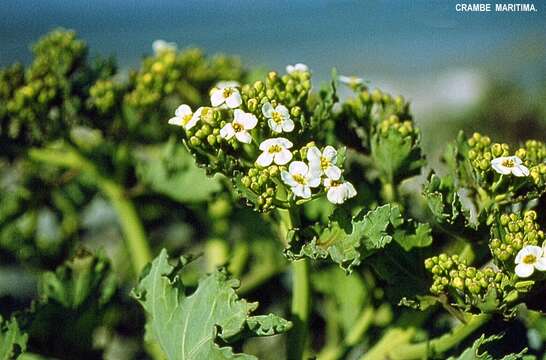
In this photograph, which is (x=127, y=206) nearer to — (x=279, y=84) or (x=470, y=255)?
(x=279, y=84)

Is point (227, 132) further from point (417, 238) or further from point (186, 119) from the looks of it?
point (417, 238)

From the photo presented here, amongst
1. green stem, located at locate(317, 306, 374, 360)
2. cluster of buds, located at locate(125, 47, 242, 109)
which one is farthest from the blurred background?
green stem, located at locate(317, 306, 374, 360)

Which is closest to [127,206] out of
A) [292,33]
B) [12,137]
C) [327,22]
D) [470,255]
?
[12,137]

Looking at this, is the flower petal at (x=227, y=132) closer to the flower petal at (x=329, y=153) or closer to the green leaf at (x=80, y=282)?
the flower petal at (x=329, y=153)

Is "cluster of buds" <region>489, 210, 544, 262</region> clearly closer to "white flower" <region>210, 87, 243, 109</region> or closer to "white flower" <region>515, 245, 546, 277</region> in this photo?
"white flower" <region>515, 245, 546, 277</region>

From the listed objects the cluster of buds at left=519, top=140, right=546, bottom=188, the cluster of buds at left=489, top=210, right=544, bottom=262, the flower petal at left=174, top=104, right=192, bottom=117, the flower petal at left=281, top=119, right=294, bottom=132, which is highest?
the flower petal at left=174, top=104, right=192, bottom=117

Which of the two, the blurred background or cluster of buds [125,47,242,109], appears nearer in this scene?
cluster of buds [125,47,242,109]
